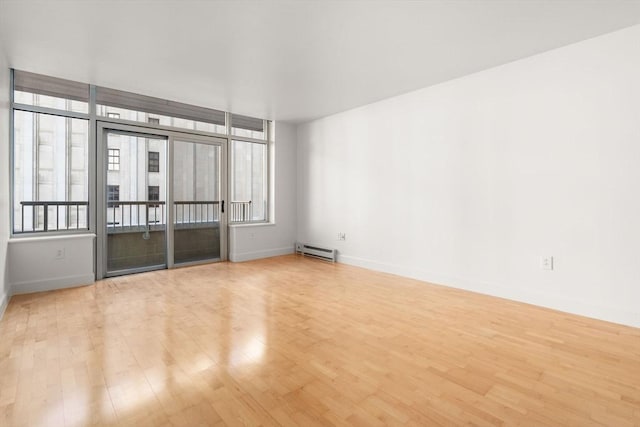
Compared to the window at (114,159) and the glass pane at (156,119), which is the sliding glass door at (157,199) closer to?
the window at (114,159)

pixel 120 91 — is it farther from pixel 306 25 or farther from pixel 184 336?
pixel 184 336

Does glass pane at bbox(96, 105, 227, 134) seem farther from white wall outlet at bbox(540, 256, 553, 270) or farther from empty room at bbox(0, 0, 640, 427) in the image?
white wall outlet at bbox(540, 256, 553, 270)

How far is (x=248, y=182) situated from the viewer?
19.4 ft

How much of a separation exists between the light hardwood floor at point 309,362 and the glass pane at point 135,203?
1127 millimetres

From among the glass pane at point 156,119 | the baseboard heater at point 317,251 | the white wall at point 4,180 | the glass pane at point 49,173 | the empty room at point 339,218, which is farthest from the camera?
the baseboard heater at point 317,251

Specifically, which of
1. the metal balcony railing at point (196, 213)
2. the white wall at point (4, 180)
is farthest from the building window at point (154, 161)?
the white wall at point (4, 180)

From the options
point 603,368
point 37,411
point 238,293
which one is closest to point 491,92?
point 603,368

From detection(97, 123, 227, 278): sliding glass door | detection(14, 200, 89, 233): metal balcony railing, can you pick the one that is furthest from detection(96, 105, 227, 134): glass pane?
detection(14, 200, 89, 233): metal balcony railing

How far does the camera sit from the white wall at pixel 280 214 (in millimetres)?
5699

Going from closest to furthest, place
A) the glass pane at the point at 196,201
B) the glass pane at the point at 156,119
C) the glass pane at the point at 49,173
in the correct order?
the glass pane at the point at 49,173 < the glass pane at the point at 156,119 < the glass pane at the point at 196,201

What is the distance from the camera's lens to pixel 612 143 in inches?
109

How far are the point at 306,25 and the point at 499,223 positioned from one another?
9.43 ft

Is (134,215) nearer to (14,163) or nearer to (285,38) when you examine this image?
(14,163)

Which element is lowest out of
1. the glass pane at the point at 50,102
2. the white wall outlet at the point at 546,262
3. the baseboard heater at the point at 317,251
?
the baseboard heater at the point at 317,251
